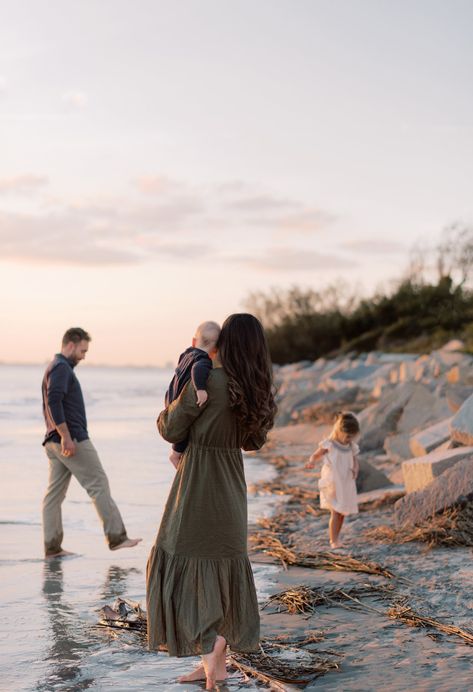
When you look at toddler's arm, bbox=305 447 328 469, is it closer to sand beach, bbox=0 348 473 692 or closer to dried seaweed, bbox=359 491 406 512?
sand beach, bbox=0 348 473 692

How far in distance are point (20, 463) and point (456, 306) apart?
3671cm

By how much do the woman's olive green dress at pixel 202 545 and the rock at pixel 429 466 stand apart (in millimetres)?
3474

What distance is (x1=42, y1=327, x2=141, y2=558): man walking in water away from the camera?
7012mm

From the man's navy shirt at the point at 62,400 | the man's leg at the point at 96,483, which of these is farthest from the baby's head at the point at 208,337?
the man's leg at the point at 96,483

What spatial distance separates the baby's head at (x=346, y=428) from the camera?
7.56m

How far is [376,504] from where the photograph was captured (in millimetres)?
8359

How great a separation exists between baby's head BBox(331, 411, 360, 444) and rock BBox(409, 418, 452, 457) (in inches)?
76.1

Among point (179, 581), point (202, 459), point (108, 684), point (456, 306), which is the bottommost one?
point (108, 684)

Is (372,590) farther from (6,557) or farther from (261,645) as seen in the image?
(6,557)

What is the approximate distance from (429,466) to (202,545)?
383cm

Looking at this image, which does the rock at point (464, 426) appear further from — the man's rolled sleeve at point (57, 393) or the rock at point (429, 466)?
the man's rolled sleeve at point (57, 393)

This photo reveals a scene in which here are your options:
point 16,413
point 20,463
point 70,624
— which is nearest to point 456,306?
point 16,413

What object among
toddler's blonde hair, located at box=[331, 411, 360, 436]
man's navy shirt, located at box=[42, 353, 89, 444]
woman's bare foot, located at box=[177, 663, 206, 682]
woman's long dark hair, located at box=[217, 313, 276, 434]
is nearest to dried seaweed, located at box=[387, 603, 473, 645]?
woman's bare foot, located at box=[177, 663, 206, 682]

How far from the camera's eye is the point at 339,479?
7.44m
